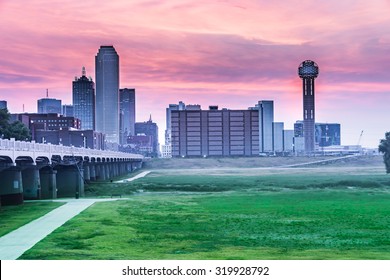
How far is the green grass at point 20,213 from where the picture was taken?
140 ft

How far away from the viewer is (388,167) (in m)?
120

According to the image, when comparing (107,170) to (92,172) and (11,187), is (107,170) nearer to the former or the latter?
(92,172)

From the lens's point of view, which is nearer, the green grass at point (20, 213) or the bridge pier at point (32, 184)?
the green grass at point (20, 213)

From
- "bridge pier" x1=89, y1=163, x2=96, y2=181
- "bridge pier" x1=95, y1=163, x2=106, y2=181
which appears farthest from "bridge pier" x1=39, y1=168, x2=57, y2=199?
"bridge pier" x1=95, y1=163, x2=106, y2=181

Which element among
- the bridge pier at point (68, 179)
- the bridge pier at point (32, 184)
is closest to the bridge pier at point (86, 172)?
the bridge pier at point (68, 179)

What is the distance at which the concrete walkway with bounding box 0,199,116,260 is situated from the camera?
97.7ft

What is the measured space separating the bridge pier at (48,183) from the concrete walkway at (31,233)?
19.8 meters

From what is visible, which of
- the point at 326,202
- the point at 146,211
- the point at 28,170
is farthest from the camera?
the point at 28,170

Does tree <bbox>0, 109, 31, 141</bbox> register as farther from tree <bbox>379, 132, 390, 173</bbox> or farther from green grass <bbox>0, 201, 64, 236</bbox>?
tree <bbox>379, 132, 390, 173</bbox>

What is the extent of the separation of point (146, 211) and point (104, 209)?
3.90 metres

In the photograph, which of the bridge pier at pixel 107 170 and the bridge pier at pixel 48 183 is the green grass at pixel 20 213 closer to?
the bridge pier at pixel 48 183

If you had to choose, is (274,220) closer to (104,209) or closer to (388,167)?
(104,209)
